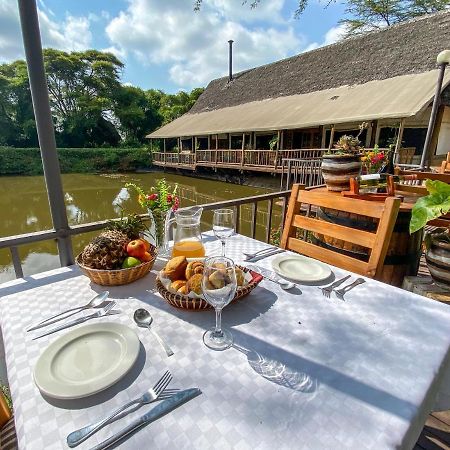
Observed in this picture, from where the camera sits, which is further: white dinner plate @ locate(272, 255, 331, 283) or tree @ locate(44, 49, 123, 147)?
tree @ locate(44, 49, 123, 147)

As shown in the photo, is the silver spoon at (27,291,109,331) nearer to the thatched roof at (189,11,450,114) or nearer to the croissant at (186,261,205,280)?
the croissant at (186,261,205,280)

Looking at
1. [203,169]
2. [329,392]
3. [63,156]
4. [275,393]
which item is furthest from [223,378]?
[63,156]

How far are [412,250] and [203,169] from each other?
13028mm

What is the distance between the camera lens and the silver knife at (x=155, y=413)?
463mm

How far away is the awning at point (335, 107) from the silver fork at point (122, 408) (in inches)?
318

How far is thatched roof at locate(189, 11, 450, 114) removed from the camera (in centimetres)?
886

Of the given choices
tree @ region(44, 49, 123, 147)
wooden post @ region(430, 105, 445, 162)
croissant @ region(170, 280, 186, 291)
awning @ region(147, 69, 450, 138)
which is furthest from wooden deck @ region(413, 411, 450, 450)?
tree @ region(44, 49, 123, 147)

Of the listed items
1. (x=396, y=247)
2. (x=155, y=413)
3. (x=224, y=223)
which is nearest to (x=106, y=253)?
(x=224, y=223)

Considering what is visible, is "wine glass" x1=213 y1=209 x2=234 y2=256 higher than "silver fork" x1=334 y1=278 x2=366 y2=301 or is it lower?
higher

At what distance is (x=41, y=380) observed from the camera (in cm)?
57

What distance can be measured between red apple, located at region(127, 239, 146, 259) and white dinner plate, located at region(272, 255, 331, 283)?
0.52 metres

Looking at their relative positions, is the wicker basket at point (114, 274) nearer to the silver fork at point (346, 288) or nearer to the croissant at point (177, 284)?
the croissant at point (177, 284)

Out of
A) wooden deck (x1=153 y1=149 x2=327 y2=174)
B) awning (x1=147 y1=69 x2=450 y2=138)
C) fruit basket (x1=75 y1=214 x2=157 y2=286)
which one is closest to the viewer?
fruit basket (x1=75 y1=214 x2=157 y2=286)

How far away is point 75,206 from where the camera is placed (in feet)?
31.3
